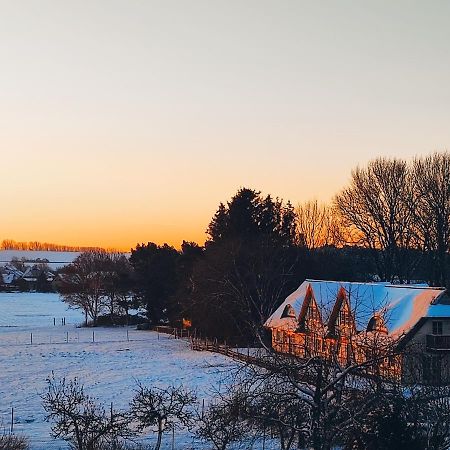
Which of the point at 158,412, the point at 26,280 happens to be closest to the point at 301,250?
the point at 158,412

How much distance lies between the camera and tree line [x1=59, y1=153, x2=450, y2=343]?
167 ft

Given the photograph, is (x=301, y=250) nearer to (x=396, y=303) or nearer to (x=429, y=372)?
(x=396, y=303)

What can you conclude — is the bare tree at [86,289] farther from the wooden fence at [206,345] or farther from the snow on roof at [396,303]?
the snow on roof at [396,303]

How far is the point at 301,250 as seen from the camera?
58688mm

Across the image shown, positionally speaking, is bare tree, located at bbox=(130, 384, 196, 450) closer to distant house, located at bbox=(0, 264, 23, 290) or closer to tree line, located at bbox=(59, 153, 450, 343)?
tree line, located at bbox=(59, 153, 450, 343)

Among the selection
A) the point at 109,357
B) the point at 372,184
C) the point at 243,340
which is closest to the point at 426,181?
the point at 372,184

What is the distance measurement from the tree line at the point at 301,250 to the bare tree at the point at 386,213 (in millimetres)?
85

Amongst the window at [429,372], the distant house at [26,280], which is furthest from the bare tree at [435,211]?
the distant house at [26,280]

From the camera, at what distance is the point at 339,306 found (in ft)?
127

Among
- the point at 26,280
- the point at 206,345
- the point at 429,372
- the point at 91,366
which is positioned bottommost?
the point at 91,366

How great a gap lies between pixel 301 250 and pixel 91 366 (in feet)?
82.8

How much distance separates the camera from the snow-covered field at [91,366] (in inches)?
1002

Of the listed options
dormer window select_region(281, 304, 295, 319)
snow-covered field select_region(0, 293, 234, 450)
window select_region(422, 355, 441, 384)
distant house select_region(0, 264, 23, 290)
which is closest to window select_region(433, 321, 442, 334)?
snow-covered field select_region(0, 293, 234, 450)

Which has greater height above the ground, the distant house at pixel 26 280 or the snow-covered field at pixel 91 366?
the distant house at pixel 26 280
